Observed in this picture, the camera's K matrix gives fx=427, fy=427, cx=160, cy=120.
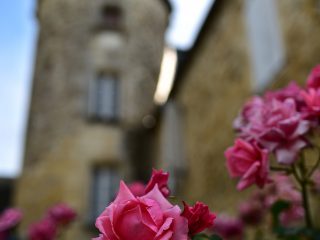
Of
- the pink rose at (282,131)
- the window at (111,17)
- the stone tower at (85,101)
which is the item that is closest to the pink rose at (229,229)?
the pink rose at (282,131)

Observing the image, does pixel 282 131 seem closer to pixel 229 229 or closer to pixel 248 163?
pixel 248 163

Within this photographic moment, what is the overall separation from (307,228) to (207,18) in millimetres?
5551

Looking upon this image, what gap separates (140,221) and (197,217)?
140 millimetres

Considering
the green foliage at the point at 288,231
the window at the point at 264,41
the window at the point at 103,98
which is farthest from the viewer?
the window at the point at 103,98

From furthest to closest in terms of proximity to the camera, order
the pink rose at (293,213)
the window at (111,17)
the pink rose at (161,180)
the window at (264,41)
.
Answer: the window at (111,17), the window at (264,41), the pink rose at (293,213), the pink rose at (161,180)

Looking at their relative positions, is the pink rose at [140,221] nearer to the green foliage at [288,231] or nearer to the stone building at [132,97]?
the green foliage at [288,231]

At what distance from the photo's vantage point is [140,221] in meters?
0.79

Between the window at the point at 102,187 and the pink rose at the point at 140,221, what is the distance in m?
9.26

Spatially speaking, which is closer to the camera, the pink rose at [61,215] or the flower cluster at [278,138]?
the flower cluster at [278,138]

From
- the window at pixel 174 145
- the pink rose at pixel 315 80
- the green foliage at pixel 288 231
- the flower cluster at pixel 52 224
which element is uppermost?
the pink rose at pixel 315 80

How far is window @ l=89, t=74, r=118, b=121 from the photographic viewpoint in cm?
1087

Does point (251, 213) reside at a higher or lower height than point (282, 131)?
lower

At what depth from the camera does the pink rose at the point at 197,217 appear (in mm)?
864

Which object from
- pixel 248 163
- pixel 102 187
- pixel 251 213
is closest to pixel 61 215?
pixel 251 213
